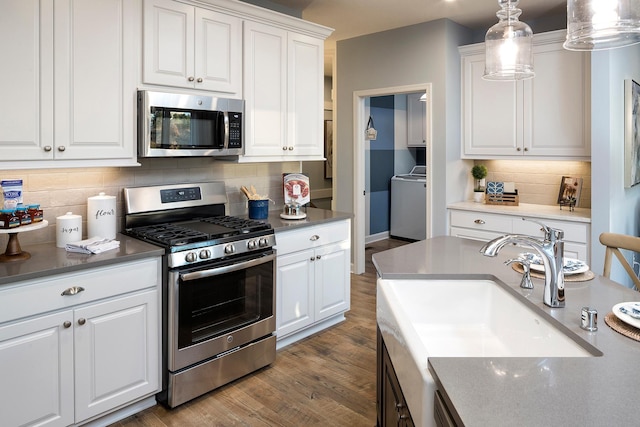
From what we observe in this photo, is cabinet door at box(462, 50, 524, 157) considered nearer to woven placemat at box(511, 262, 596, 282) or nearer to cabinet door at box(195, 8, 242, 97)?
cabinet door at box(195, 8, 242, 97)

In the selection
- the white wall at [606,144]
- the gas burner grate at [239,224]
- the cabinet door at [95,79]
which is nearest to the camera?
the cabinet door at [95,79]

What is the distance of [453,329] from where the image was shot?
1.86 meters

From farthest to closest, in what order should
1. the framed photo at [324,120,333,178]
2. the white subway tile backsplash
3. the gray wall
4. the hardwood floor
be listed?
the framed photo at [324,120,333,178]
the gray wall
the white subway tile backsplash
the hardwood floor

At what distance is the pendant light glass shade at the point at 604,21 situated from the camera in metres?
1.38

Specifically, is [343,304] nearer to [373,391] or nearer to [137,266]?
[373,391]

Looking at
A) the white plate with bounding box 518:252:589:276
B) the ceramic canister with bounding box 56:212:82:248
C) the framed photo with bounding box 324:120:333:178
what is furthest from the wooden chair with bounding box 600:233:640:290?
the framed photo with bounding box 324:120:333:178

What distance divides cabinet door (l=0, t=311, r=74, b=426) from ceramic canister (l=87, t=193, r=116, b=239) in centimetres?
56

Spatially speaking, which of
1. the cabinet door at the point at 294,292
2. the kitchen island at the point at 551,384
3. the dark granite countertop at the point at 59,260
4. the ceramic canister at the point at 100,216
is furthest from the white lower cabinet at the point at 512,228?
the ceramic canister at the point at 100,216

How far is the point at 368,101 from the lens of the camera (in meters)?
6.61

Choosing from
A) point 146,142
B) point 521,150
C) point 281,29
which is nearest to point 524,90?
point 521,150

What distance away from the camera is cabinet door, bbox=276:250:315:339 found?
3.20m

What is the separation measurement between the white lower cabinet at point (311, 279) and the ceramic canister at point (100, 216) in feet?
3.39

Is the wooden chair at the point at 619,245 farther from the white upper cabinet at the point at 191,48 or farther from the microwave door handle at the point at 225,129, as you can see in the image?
the white upper cabinet at the point at 191,48

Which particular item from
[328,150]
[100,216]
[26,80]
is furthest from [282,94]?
[328,150]
